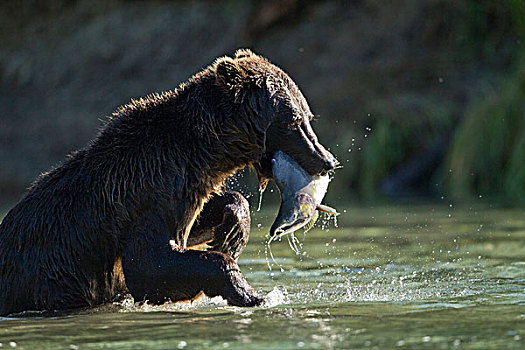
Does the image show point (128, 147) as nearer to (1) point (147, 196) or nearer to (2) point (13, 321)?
(1) point (147, 196)

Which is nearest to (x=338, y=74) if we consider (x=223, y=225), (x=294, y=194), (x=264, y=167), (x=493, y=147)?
(x=493, y=147)

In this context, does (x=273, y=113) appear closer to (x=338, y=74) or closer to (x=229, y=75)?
(x=229, y=75)

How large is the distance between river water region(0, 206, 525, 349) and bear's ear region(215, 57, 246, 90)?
3.92ft

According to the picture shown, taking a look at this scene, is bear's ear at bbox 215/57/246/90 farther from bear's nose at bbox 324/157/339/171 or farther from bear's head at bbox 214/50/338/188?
bear's nose at bbox 324/157/339/171

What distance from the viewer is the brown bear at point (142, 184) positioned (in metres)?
5.15

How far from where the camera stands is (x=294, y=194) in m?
5.07

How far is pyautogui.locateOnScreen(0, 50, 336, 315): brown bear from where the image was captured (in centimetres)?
515

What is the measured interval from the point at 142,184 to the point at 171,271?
54 cm

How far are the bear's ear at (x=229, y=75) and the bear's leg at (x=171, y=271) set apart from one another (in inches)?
34.0

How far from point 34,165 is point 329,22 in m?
6.06

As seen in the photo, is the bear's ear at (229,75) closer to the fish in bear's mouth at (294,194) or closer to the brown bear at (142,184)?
the brown bear at (142,184)

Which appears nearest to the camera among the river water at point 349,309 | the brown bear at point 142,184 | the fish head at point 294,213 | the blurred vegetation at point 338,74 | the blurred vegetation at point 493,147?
the river water at point 349,309

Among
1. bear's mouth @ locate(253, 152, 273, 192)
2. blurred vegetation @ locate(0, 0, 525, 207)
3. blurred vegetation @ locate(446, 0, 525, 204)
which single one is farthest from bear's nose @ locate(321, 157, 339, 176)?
blurred vegetation @ locate(446, 0, 525, 204)

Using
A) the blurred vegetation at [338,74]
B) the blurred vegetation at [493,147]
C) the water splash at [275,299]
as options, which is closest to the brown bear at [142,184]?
the water splash at [275,299]
